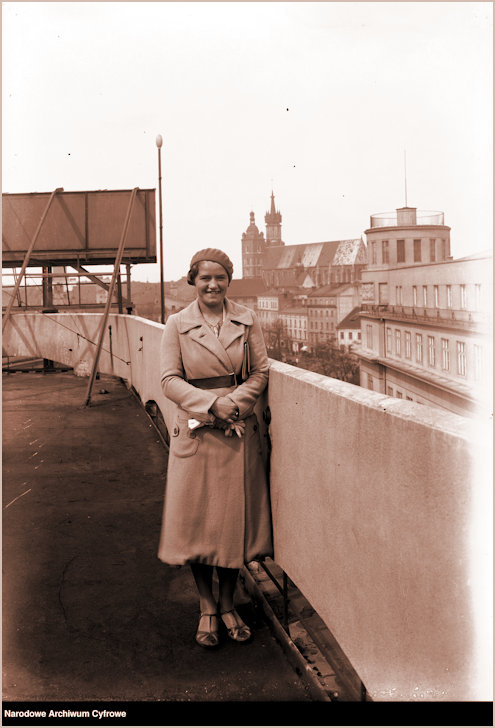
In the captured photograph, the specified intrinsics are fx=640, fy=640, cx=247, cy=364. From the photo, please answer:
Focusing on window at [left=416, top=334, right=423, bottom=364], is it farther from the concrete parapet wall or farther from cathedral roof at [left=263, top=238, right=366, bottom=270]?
cathedral roof at [left=263, top=238, right=366, bottom=270]

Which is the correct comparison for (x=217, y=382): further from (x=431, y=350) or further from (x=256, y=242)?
(x=256, y=242)

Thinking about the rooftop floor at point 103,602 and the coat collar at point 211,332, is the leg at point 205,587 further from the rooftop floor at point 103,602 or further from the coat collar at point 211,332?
the coat collar at point 211,332

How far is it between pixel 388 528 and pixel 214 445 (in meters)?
1.22

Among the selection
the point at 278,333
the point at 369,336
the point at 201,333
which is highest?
the point at 278,333

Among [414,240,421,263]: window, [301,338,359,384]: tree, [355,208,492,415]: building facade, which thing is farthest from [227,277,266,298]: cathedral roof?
[414,240,421,263]: window

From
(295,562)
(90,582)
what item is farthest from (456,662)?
(90,582)

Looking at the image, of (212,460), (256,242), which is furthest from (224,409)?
(256,242)

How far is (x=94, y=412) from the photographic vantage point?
351 inches

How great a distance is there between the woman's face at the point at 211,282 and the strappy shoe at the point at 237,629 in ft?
4.99

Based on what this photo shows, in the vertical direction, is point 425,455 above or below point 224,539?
above

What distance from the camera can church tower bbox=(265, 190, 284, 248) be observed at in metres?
141

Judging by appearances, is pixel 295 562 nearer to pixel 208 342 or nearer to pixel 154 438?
pixel 208 342

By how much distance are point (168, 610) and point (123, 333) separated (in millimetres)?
8463

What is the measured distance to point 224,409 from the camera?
2.98m
